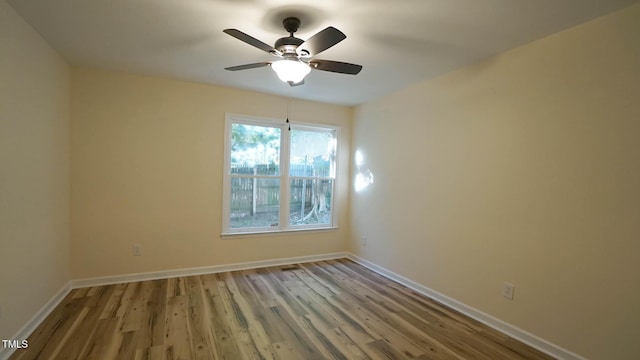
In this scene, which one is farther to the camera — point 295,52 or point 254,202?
point 254,202

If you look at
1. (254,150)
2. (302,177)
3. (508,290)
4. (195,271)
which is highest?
(254,150)

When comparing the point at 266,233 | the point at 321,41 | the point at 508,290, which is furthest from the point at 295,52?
the point at 266,233

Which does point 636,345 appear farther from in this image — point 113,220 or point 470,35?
point 113,220

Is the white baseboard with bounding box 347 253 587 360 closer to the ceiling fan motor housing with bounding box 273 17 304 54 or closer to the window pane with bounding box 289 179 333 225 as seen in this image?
the window pane with bounding box 289 179 333 225

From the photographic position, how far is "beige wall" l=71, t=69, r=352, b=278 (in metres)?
3.30

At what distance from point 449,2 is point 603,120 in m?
1.35

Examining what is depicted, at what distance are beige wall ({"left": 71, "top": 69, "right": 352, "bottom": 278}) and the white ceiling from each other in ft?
1.48

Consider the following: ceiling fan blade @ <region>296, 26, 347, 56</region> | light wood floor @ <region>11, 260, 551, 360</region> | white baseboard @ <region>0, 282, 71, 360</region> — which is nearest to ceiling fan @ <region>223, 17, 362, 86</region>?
ceiling fan blade @ <region>296, 26, 347, 56</region>

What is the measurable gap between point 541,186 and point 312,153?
2.95 m

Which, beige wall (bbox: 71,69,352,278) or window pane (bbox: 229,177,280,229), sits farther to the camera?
window pane (bbox: 229,177,280,229)

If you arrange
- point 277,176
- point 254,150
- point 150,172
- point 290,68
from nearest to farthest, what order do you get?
point 290,68, point 150,172, point 254,150, point 277,176

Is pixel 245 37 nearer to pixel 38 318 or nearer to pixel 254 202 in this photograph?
pixel 254 202

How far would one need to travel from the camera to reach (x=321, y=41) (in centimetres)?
194

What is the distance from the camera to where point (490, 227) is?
2.76 m
